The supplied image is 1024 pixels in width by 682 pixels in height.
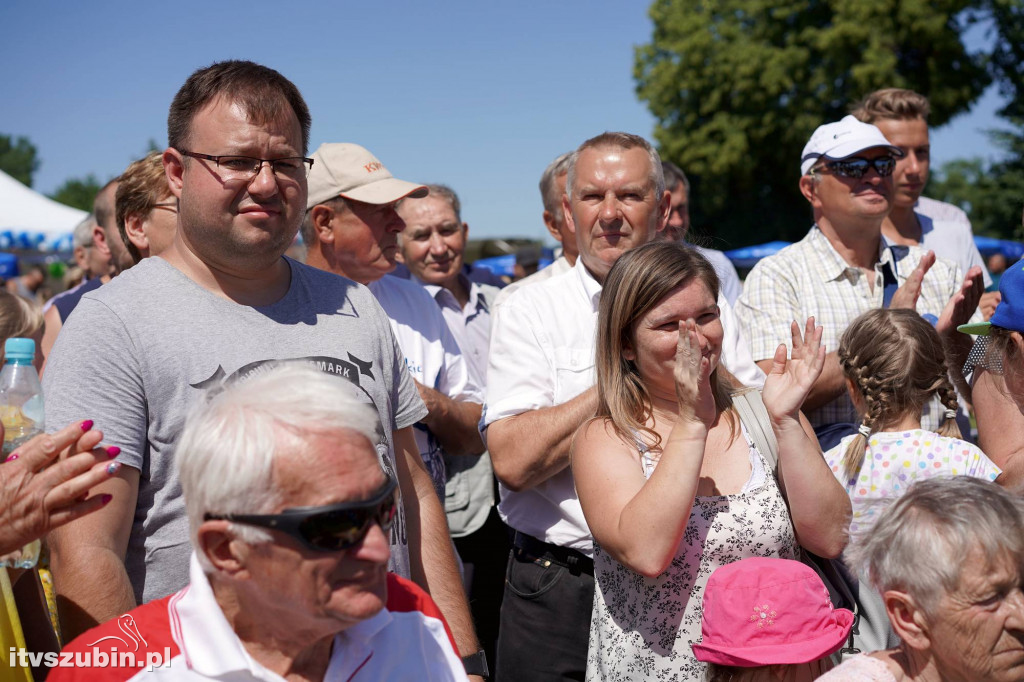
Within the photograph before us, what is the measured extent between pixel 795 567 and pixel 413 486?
42.0 inches

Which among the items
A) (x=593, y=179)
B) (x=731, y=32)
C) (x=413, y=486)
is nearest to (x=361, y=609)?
(x=413, y=486)

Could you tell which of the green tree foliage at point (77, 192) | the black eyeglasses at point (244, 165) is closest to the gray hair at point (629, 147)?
the black eyeglasses at point (244, 165)

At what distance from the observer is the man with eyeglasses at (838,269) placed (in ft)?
12.5

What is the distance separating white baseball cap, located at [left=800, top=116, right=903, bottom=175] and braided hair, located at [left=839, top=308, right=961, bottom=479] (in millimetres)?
1000

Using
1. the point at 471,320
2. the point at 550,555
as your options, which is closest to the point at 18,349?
the point at 550,555

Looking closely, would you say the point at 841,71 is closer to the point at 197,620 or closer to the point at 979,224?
the point at 979,224

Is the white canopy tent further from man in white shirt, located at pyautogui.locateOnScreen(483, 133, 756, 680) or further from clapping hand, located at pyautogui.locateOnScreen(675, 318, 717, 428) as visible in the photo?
clapping hand, located at pyautogui.locateOnScreen(675, 318, 717, 428)

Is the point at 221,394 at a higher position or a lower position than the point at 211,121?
lower

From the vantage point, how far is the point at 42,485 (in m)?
1.76

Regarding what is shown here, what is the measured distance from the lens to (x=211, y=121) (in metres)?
2.42

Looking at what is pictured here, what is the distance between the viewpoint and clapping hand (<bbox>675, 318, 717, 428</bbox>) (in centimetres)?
239

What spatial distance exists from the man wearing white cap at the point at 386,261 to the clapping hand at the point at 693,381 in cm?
140

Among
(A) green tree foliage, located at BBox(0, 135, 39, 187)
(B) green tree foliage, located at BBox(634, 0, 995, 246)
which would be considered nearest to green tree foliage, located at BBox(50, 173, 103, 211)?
(A) green tree foliage, located at BBox(0, 135, 39, 187)

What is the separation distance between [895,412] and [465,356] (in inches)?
88.4
